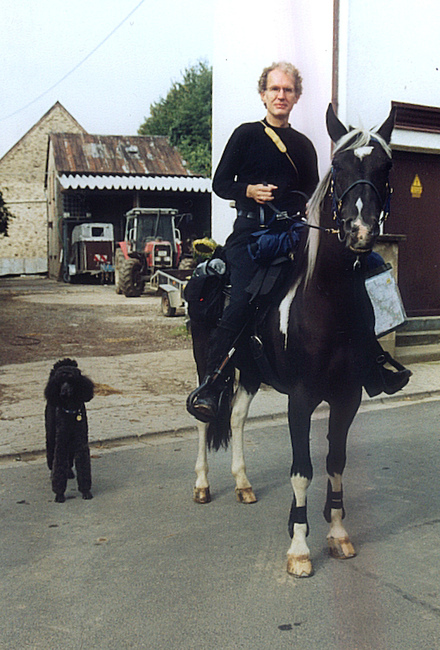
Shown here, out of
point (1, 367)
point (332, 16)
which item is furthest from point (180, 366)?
point (332, 16)

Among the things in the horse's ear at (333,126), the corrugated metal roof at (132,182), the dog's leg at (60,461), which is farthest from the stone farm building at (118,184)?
the horse's ear at (333,126)

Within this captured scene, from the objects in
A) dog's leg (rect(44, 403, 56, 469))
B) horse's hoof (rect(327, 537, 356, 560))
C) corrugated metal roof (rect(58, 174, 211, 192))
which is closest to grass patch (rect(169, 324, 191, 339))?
dog's leg (rect(44, 403, 56, 469))

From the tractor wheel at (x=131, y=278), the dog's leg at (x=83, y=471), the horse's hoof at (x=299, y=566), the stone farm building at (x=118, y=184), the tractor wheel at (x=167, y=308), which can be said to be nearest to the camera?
the horse's hoof at (x=299, y=566)

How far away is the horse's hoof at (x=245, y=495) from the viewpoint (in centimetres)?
507

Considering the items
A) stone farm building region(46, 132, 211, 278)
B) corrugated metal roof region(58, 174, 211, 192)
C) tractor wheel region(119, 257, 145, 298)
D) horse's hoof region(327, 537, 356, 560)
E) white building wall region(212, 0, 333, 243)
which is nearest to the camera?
horse's hoof region(327, 537, 356, 560)

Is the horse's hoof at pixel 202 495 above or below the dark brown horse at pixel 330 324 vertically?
below

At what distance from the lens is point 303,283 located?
401 cm

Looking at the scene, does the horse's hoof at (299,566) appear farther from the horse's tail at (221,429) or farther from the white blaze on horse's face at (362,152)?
the white blaze on horse's face at (362,152)

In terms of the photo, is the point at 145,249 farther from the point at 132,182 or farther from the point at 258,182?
the point at 258,182

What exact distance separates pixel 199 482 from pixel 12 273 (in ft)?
124

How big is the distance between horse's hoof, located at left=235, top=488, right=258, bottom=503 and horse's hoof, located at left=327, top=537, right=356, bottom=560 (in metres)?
1.05

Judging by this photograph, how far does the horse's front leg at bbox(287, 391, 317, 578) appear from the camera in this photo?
3.88 m

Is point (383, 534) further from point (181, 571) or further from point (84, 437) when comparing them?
point (84, 437)

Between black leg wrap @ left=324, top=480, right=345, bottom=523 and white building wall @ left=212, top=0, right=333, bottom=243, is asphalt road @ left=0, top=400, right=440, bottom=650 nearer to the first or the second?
black leg wrap @ left=324, top=480, right=345, bottom=523
